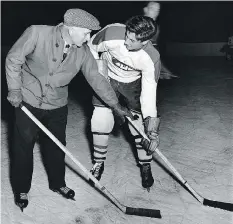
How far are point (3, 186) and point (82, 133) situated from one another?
67.4 inches

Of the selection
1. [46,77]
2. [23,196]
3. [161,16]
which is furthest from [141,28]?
[161,16]

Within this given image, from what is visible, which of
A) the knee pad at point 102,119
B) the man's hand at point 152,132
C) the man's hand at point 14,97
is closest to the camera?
the man's hand at point 14,97

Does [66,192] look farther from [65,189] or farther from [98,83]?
[98,83]

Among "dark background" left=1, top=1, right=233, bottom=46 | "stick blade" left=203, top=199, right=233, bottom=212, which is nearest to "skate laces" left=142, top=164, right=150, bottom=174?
"stick blade" left=203, top=199, right=233, bottom=212

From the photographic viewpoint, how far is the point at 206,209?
314 centimetres

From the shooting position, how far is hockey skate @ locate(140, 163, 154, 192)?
3.52 m

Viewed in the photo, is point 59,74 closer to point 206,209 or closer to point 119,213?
point 119,213

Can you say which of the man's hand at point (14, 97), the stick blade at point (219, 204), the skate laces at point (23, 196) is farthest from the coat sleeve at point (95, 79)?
the stick blade at point (219, 204)

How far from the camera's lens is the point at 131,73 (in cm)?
333

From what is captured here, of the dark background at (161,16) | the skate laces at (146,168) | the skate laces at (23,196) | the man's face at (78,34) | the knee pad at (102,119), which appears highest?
the man's face at (78,34)

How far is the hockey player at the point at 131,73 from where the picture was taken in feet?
9.29

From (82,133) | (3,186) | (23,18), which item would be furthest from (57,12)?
(3,186)

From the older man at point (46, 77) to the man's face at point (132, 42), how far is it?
0.31m

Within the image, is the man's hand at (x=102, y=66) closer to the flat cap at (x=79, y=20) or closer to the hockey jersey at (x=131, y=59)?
the hockey jersey at (x=131, y=59)
